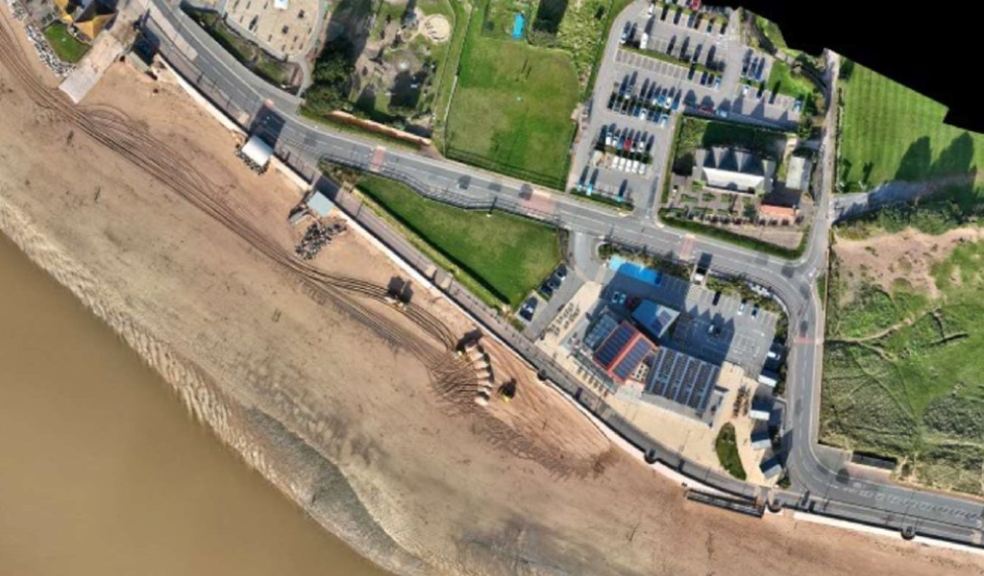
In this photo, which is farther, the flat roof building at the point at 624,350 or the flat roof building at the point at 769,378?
→ the flat roof building at the point at 769,378

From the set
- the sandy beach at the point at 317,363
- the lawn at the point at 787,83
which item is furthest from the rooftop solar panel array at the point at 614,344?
the lawn at the point at 787,83

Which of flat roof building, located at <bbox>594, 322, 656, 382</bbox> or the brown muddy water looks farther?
the brown muddy water

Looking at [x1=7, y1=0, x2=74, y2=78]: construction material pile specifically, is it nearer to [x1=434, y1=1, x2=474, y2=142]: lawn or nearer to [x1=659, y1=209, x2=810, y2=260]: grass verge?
[x1=434, y1=1, x2=474, y2=142]: lawn

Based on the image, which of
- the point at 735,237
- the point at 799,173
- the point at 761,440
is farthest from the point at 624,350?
the point at 799,173

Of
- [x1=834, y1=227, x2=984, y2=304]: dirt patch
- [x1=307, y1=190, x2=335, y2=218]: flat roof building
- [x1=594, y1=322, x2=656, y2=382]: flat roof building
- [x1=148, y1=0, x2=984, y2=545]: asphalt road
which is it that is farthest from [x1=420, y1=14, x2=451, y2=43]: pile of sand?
[x1=834, y1=227, x2=984, y2=304]: dirt patch

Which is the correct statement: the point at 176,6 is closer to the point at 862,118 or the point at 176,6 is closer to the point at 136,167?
the point at 136,167

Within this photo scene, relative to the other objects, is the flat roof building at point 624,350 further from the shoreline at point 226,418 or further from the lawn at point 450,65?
the shoreline at point 226,418
